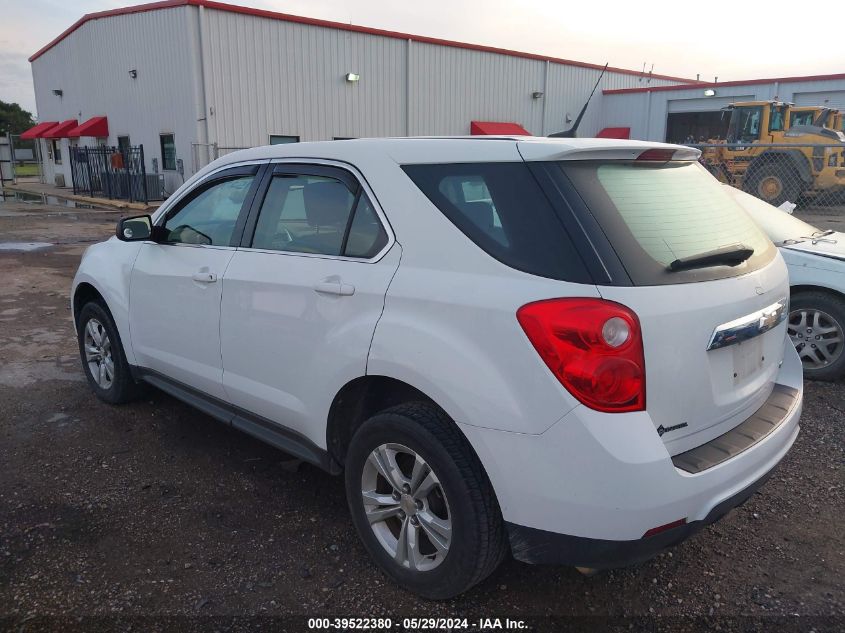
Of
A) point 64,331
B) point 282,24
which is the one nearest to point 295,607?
point 64,331

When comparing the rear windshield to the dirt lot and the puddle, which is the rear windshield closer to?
the dirt lot

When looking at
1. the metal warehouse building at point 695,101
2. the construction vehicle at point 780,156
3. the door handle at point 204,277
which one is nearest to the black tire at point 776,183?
the construction vehicle at point 780,156

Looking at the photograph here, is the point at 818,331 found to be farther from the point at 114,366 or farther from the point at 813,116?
the point at 813,116

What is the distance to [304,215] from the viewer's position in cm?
318

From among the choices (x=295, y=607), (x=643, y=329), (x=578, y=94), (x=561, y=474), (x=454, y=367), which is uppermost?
(x=578, y=94)

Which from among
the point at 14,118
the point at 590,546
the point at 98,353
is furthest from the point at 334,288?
the point at 14,118

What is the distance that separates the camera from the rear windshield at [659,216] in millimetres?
2305

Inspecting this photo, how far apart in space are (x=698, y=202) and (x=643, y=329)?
0.91 m

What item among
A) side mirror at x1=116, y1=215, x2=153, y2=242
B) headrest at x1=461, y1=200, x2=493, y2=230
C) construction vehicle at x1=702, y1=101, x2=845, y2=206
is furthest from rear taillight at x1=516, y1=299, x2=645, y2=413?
construction vehicle at x1=702, y1=101, x2=845, y2=206

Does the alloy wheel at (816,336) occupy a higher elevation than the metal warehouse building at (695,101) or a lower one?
lower

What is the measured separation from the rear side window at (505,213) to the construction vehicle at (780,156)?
11.0m

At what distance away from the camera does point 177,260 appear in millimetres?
3809

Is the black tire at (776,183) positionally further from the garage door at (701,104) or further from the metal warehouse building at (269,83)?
the garage door at (701,104)

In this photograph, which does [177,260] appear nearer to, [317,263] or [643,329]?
[317,263]
